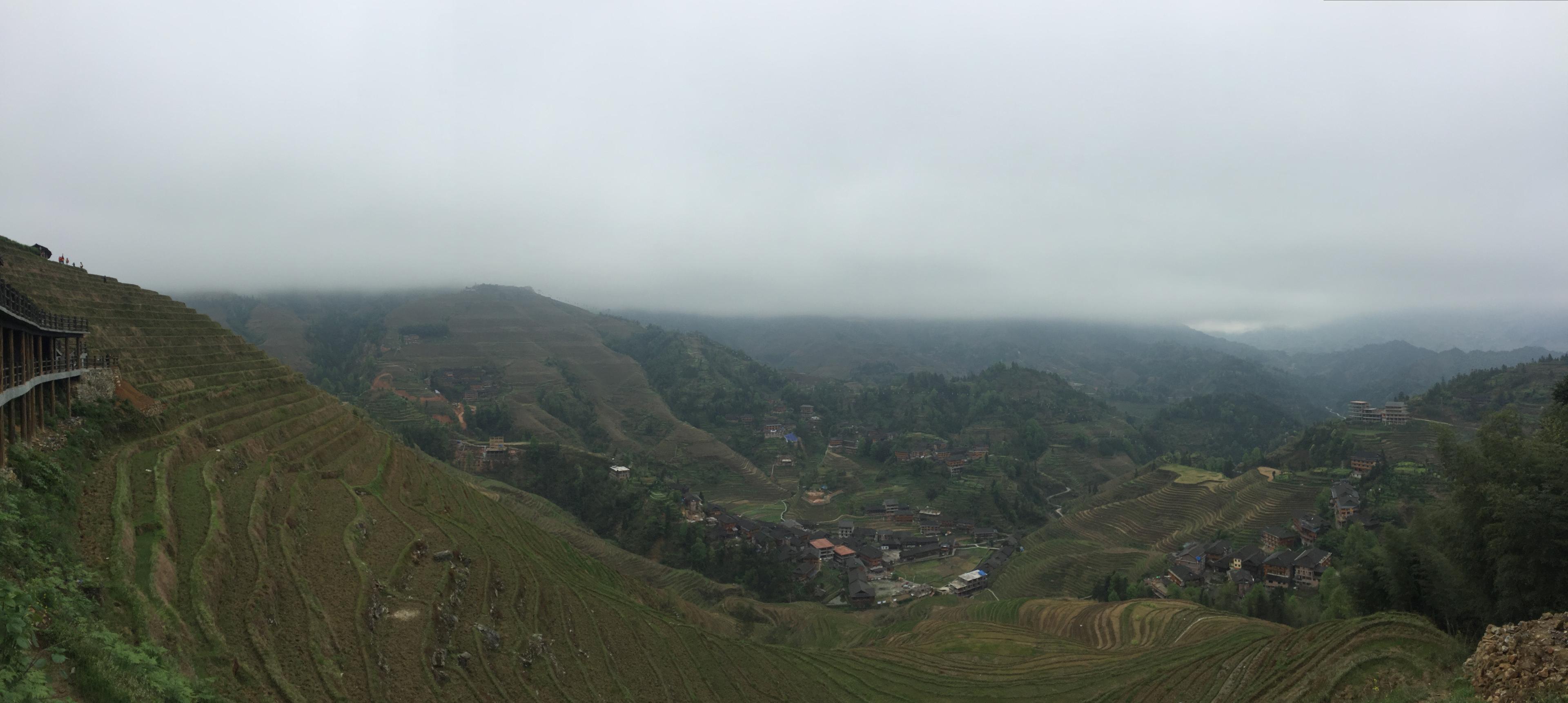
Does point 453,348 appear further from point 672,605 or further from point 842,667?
point 842,667

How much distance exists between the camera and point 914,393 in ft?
478

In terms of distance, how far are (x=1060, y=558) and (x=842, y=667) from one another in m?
41.0

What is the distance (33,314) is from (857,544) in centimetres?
6261

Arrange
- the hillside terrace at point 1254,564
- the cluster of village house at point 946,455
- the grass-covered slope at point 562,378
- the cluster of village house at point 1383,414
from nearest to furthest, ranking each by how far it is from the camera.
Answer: the hillside terrace at point 1254,564 < the cluster of village house at point 1383,414 < the grass-covered slope at point 562,378 < the cluster of village house at point 946,455

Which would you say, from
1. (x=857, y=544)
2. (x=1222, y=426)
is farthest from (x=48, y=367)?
(x=1222, y=426)

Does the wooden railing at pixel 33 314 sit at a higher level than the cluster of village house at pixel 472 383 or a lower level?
higher

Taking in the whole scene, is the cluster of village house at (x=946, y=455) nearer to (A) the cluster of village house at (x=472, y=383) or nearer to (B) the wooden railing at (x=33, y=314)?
(A) the cluster of village house at (x=472, y=383)

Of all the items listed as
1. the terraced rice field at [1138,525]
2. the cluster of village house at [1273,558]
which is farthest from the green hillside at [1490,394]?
the cluster of village house at [1273,558]

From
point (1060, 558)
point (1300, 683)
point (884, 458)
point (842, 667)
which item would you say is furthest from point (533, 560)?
point (884, 458)

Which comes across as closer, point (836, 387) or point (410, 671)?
point (410, 671)

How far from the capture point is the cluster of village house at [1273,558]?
46250 millimetres

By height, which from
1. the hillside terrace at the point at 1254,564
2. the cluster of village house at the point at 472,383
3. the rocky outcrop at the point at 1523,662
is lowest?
the hillside terrace at the point at 1254,564

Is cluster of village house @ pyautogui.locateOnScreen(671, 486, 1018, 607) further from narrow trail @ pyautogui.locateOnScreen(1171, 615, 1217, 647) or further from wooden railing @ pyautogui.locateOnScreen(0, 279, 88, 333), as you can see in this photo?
wooden railing @ pyautogui.locateOnScreen(0, 279, 88, 333)

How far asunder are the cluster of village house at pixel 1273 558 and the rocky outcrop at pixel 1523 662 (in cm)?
3681
